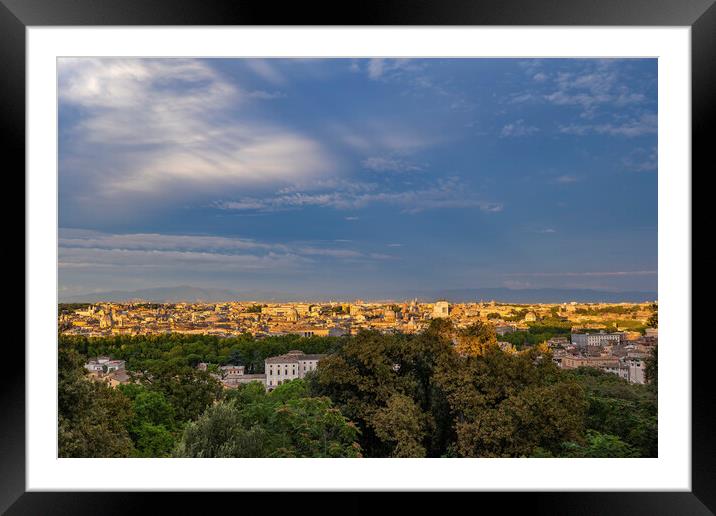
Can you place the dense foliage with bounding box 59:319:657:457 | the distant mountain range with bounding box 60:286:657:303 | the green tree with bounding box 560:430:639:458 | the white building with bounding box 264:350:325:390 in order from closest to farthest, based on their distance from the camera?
1. the green tree with bounding box 560:430:639:458
2. the dense foliage with bounding box 59:319:657:457
3. the distant mountain range with bounding box 60:286:657:303
4. the white building with bounding box 264:350:325:390

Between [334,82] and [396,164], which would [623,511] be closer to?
[396,164]

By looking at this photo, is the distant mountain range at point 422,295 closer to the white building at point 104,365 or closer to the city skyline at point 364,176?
the city skyline at point 364,176

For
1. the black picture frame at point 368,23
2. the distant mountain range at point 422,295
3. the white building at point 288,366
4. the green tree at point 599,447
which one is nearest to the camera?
the black picture frame at point 368,23

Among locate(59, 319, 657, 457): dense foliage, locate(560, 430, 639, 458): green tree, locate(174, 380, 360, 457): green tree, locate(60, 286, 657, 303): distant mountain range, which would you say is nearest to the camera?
locate(174, 380, 360, 457): green tree

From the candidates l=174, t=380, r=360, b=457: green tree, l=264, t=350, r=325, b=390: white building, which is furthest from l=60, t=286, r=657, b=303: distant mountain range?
l=174, t=380, r=360, b=457: green tree

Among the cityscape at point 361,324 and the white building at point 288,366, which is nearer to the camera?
the cityscape at point 361,324

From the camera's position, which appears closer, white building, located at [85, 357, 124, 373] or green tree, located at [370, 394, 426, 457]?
white building, located at [85, 357, 124, 373]

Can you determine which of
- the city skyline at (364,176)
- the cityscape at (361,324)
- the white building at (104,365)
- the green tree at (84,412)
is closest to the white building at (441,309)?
the cityscape at (361,324)

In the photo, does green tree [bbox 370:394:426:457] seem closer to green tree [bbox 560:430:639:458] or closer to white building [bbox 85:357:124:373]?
green tree [bbox 560:430:639:458]
